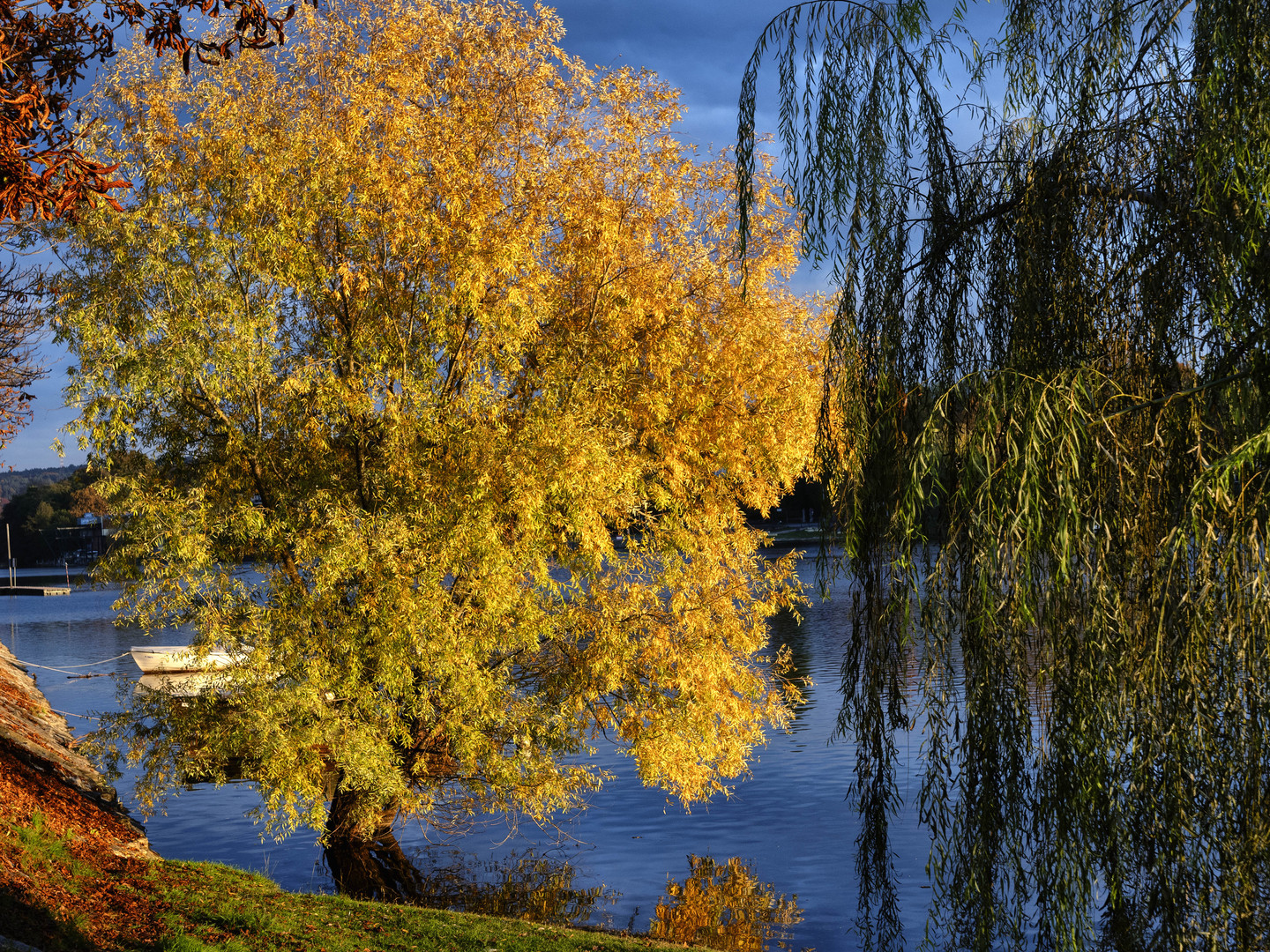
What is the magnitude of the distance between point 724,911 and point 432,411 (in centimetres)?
841

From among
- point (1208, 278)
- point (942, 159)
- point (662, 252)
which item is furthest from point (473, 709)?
point (1208, 278)

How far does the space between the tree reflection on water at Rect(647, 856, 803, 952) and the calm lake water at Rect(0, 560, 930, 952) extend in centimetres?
4

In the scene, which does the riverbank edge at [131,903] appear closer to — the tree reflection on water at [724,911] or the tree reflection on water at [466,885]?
the tree reflection on water at [724,911]

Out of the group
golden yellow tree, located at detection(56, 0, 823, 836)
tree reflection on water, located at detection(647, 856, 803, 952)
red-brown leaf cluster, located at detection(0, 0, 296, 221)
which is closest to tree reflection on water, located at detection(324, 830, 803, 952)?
tree reflection on water, located at detection(647, 856, 803, 952)

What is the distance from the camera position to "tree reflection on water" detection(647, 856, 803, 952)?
1354 centimetres

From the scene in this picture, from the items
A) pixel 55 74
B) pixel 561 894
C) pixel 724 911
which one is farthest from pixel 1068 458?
pixel 561 894

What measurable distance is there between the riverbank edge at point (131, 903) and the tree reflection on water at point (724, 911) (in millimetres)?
2137

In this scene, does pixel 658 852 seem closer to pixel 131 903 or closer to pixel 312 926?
pixel 312 926

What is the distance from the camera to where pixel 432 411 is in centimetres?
1245

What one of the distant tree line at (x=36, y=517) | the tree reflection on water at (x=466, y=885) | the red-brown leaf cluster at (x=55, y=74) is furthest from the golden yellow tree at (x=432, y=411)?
the distant tree line at (x=36, y=517)

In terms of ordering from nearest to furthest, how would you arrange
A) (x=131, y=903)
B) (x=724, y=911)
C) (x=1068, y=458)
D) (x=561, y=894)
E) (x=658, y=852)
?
(x=1068, y=458) → (x=131, y=903) → (x=724, y=911) → (x=561, y=894) → (x=658, y=852)

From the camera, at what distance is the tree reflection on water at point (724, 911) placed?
1354 centimetres

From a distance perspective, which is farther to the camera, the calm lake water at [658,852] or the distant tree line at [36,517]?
the distant tree line at [36,517]

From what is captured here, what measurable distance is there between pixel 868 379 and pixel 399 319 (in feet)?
28.3
